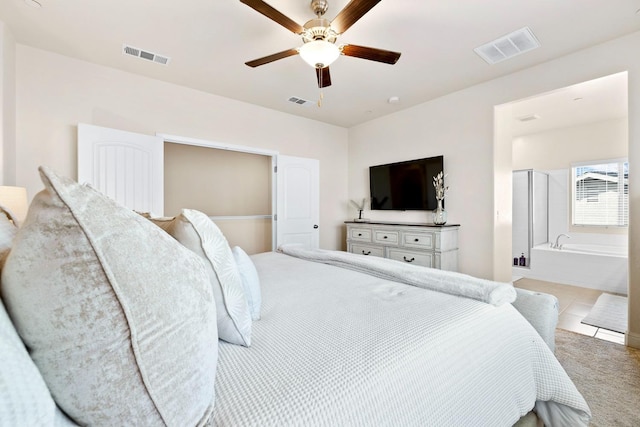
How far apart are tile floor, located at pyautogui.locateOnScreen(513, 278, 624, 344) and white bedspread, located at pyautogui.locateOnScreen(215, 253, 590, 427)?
6.66 feet

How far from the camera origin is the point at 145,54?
110 inches

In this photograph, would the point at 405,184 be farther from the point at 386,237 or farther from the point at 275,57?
the point at 275,57

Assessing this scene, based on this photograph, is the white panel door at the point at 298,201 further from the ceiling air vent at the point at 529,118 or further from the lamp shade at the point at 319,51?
the ceiling air vent at the point at 529,118

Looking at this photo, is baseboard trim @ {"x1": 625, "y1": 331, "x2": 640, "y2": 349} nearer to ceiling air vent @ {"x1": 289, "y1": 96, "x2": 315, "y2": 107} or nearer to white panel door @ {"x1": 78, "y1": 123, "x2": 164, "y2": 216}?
ceiling air vent @ {"x1": 289, "y1": 96, "x2": 315, "y2": 107}

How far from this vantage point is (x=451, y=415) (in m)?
0.90

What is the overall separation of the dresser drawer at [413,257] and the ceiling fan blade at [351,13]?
107 inches

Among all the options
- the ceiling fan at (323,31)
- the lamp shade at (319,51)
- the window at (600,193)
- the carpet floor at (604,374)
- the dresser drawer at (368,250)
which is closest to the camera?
the carpet floor at (604,374)

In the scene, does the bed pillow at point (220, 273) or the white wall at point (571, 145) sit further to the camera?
the white wall at point (571, 145)

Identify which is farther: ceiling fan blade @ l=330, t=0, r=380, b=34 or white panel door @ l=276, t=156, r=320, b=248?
white panel door @ l=276, t=156, r=320, b=248

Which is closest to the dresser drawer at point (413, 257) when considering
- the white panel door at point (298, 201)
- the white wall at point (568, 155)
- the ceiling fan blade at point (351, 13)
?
the white panel door at point (298, 201)

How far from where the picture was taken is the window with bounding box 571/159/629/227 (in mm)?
4531

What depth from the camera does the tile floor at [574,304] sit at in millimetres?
2619

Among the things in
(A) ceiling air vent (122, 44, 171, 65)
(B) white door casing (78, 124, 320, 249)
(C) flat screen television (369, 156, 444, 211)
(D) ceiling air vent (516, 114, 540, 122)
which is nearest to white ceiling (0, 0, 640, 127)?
(A) ceiling air vent (122, 44, 171, 65)

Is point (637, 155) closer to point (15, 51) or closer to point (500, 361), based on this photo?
point (500, 361)
